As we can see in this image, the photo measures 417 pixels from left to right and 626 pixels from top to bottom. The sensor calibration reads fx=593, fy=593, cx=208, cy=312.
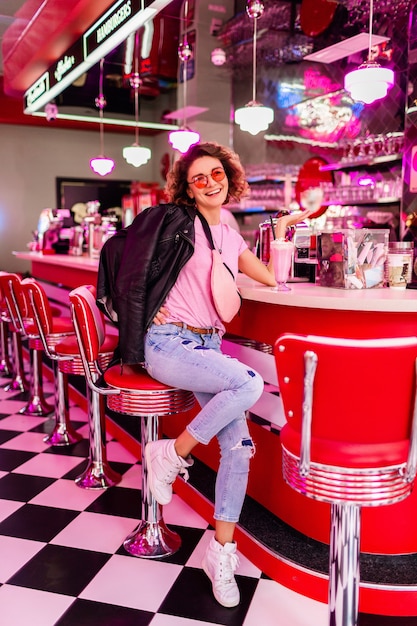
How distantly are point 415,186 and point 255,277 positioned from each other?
3.19m

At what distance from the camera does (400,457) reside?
1563 millimetres

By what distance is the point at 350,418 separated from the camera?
151cm

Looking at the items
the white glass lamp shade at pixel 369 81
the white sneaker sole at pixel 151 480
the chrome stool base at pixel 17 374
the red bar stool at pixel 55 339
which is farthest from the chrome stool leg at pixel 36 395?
the white glass lamp shade at pixel 369 81

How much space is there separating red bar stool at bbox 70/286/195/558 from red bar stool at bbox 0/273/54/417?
5.29 feet

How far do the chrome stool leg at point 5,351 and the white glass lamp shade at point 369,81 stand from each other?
3914 millimetres

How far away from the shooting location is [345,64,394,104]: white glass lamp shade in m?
3.11

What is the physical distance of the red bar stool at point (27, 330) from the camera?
4289 mm

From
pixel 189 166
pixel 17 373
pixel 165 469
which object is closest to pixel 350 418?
pixel 165 469

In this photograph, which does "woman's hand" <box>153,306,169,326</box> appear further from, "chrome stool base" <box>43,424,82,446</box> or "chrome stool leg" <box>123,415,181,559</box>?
"chrome stool base" <box>43,424,82,446</box>

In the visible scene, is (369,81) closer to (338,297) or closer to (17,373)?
(338,297)

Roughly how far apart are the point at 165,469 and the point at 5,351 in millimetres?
3994

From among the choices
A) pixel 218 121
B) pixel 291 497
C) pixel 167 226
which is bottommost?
pixel 291 497

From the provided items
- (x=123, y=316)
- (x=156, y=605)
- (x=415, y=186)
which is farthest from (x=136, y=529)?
(x=415, y=186)

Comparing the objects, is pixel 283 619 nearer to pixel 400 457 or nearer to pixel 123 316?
pixel 400 457
